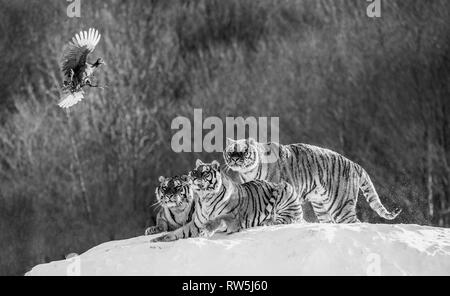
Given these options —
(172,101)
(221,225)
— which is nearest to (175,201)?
(221,225)

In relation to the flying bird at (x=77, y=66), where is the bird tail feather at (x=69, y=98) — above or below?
below

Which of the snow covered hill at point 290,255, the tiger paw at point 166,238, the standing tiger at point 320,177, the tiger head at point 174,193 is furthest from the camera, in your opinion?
the standing tiger at point 320,177

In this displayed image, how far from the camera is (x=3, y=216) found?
19.8 meters

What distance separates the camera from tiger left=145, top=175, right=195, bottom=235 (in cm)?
884

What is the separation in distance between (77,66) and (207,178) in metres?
3.15

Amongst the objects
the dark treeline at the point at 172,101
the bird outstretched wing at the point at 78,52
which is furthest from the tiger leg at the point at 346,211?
the dark treeline at the point at 172,101

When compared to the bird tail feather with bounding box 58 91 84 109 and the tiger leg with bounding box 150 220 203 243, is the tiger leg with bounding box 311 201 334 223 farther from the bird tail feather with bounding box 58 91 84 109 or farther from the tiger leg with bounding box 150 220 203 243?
the bird tail feather with bounding box 58 91 84 109

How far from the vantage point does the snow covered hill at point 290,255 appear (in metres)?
7.69

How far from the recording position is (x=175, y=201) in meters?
8.84

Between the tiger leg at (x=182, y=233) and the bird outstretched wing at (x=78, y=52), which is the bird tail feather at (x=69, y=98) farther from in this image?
the tiger leg at (x=182, y=233)

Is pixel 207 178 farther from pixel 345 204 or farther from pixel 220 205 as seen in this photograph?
pixel 345 204

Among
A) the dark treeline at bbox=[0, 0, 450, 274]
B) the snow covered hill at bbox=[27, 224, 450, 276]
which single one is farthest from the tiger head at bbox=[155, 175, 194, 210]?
the dark treeline at bbox=[0, 0, 450, 274]

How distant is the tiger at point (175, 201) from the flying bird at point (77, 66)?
224cm
